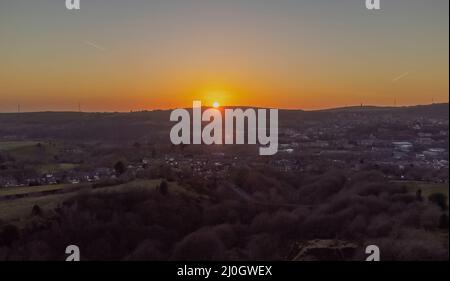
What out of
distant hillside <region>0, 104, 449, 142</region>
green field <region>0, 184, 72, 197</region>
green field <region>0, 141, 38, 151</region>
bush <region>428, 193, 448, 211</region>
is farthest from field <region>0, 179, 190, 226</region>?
bush <region>428, 193, 448, 211</region>

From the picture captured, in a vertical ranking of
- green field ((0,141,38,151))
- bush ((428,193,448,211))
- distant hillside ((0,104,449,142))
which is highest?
distant hillside ((0,104,449,142))

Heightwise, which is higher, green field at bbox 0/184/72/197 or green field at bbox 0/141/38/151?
green field at bbox 0/141/38/151

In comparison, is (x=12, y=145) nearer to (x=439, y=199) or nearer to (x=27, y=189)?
(x=27, y=189)

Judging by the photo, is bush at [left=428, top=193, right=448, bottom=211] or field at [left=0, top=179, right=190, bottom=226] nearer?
bush at [left=428, top=193, right=448, bottom=211]

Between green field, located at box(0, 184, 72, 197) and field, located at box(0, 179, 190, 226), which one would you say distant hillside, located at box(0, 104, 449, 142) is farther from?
green field, located at box(0, 184, 72, 197)

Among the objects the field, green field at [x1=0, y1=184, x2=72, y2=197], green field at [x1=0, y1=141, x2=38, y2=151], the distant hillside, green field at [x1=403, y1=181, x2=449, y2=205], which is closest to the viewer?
green field at [x1=403, y1=181, x2=449, y2=205]

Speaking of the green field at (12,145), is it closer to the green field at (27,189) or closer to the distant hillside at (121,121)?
the distant hillside at (121,121)

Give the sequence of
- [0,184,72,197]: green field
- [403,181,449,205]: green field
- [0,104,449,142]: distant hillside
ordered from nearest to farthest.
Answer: [403,181,449,205]: green field < [0,104,449,142]: distant hillside < [0,184,72,197]: green field

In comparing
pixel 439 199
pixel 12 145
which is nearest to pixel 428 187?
pixel 439 199

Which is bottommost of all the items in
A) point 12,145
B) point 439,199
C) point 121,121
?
point 439,199
